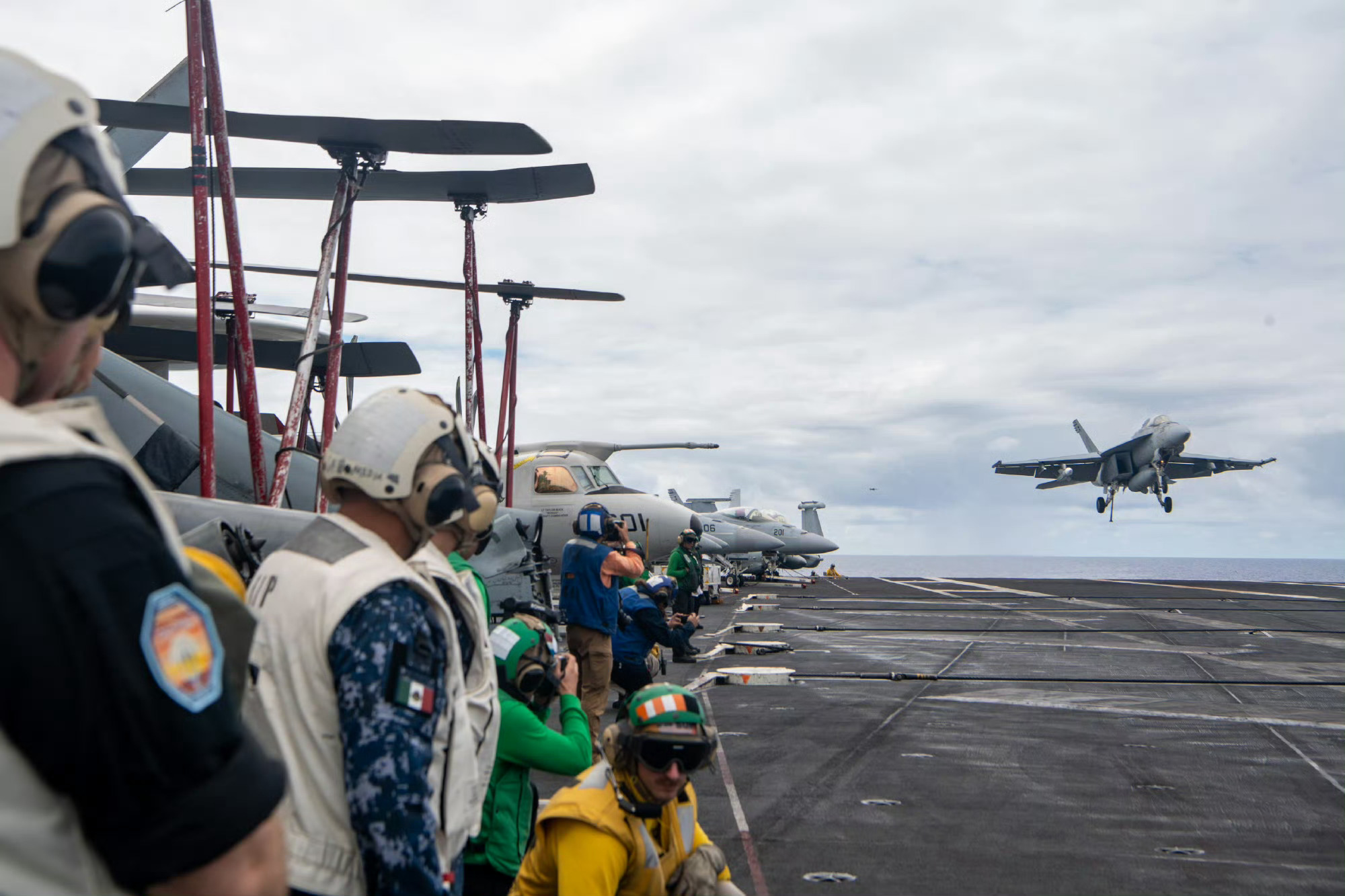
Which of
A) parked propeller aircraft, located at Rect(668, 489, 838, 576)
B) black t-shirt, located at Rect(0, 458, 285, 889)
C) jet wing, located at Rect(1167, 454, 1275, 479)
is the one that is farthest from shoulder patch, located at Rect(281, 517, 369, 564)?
jet wing, located at Rect(1167, 454, 1275, 479)

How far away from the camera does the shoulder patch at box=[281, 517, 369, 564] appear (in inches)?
95.4

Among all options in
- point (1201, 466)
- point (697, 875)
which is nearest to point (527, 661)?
point (697, 875)

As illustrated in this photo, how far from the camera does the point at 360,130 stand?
11.1 metres

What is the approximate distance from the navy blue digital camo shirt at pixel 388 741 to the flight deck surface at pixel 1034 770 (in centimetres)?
425

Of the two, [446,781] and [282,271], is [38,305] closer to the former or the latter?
[446,781]

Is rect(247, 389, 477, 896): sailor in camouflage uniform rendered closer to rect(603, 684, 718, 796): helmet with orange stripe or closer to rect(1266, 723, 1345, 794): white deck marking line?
rect(603, 684, 718, 796): helmet with orange stripe

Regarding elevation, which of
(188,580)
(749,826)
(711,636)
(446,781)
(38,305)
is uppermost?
(38,305)

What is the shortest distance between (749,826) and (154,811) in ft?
22.0

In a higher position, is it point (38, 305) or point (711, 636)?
point (38, 305)

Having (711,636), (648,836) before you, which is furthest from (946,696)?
(648,836)

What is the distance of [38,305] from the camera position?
1.27m

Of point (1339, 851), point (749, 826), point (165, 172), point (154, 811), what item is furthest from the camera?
point (165, 172)

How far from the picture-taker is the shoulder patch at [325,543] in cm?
242

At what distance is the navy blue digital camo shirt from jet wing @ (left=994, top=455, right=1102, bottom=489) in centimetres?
5811
